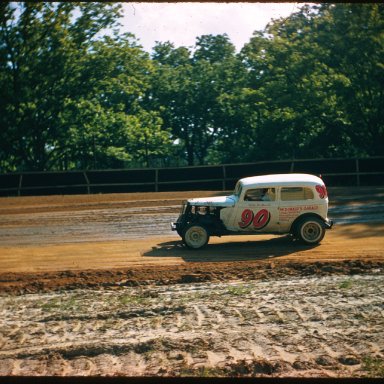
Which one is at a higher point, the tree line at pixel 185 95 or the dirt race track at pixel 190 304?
the tree line at pixel 185 95

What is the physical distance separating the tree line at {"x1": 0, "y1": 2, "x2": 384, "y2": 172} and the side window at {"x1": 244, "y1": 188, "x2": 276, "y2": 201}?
15170mm

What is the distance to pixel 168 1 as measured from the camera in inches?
206

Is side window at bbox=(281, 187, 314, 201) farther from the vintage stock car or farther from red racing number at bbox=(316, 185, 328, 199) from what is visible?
red racing number at bbox=(316, 185, 328, 199)

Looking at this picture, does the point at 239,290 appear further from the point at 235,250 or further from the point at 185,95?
the point at 185,95

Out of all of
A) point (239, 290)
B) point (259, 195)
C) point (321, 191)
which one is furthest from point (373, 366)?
point (321, 191)

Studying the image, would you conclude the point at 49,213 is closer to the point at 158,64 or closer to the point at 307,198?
the point at 307,198

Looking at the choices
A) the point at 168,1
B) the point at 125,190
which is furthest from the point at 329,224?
the point at 125,190

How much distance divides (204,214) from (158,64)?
26746 mm

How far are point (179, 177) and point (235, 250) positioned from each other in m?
14.0

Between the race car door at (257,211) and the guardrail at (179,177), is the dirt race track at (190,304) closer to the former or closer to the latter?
the race car door at (257,211)

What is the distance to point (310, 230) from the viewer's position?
15922mm

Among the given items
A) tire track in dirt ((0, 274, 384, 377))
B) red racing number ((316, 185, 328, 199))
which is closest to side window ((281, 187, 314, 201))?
red racing number ((316, 185, 328, 199))

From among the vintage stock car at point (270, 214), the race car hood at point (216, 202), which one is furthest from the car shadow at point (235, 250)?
the race car hood at point (216, 202)

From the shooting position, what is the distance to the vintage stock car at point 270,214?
51.9 ft
